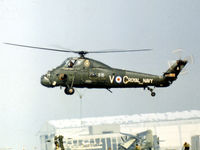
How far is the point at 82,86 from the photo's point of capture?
181 feet

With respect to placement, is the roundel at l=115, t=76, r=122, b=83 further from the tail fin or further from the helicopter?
the tail fin

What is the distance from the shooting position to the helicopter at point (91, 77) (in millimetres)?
54125

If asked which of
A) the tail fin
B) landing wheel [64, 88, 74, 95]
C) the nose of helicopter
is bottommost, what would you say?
landing wheel [64, 88, 74, 95]

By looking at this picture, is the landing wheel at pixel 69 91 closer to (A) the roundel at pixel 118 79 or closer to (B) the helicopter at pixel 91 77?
(B) the helicopter at pixel 91 77

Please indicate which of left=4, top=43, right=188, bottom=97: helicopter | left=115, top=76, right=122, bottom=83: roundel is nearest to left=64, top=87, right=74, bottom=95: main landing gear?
left=4, top=43, right=188, bottom=97: helicopter

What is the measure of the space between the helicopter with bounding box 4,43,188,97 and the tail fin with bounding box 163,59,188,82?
573 mm

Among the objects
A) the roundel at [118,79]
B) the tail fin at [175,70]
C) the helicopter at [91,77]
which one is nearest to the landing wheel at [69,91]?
the helicopter at [91,77]

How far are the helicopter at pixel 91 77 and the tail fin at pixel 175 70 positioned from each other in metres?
0.57

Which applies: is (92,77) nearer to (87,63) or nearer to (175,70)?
(87,63)

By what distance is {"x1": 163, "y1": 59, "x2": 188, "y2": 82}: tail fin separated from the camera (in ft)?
185

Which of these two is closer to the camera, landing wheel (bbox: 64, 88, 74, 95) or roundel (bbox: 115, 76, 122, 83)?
landing wheel (bbox: 64, 88, 74, 95)

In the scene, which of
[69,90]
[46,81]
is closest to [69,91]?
[69,90]

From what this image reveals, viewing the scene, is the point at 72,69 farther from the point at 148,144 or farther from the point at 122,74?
the point at 148,144

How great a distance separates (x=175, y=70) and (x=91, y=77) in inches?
403
